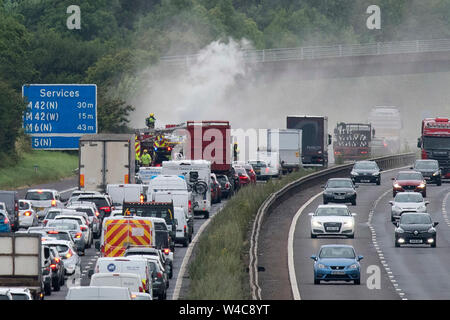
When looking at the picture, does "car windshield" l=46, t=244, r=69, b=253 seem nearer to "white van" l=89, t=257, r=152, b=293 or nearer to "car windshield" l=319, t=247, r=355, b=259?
"white van" l=89, t=257, r=152, b=293

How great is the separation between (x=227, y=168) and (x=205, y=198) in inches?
380

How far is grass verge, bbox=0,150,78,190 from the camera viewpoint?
3212 inches

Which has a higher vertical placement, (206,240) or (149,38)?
(149,38)

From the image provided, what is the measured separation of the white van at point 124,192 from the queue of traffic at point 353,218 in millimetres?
7801

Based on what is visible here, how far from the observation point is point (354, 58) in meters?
131

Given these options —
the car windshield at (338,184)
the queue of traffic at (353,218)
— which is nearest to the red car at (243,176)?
the queue of traffic at (353,218)

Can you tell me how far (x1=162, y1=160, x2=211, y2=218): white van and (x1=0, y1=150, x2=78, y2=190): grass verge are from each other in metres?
20.1

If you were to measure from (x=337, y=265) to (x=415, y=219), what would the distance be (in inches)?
462

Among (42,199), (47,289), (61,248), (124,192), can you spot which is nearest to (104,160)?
(124,192)

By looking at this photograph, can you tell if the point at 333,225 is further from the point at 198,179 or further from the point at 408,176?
the point at 408,176

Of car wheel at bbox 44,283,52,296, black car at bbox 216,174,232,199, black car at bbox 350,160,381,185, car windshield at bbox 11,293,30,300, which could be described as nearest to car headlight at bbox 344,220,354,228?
black car at bbox 216,174,232,199

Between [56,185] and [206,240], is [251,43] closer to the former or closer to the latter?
[56,185]

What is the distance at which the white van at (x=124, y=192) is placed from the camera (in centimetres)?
5694

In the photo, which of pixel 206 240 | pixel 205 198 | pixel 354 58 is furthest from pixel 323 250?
pixel 354 58
